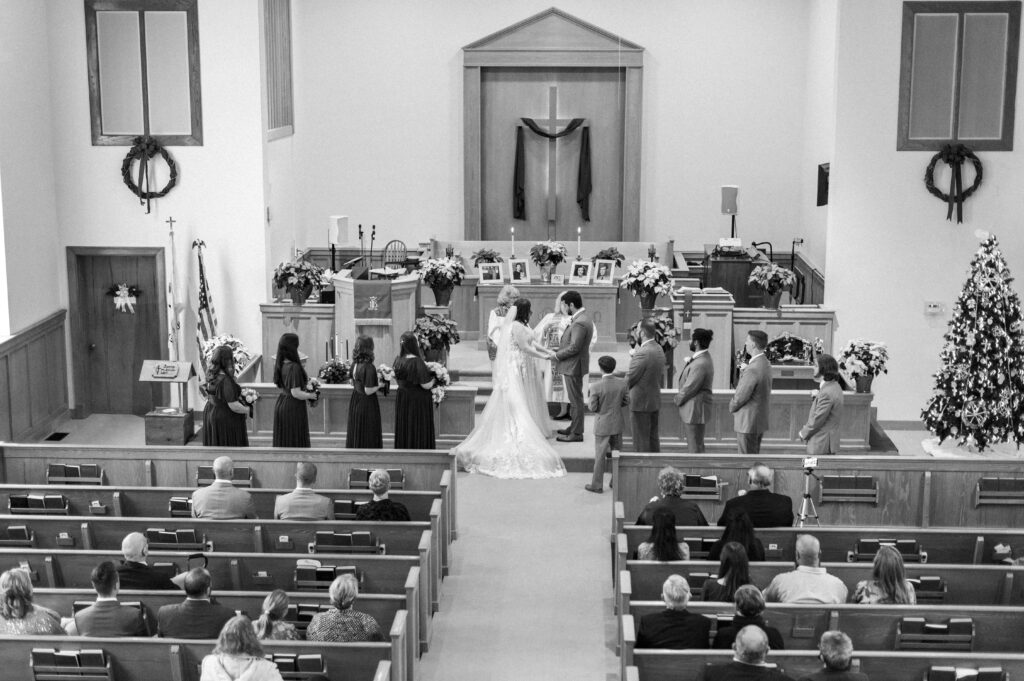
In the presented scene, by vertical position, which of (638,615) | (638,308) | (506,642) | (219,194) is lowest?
(506,642)

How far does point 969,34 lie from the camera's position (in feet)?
47.6

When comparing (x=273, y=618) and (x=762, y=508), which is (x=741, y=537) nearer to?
(x=762, y=508)

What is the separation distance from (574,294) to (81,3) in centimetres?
699

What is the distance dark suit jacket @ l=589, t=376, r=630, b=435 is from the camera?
1086cm

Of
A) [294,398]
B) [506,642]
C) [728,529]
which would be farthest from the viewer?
[294,398]

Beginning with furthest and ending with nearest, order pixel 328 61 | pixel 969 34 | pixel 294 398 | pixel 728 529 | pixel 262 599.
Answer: pixel 328 61
pixel 969 34
pixel 294 398
pixel 728 529
pixel 262 599

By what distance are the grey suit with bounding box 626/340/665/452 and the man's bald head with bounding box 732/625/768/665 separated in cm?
522

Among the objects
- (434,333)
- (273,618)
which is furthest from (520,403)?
(273,618)

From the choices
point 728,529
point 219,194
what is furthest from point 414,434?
point 219,194

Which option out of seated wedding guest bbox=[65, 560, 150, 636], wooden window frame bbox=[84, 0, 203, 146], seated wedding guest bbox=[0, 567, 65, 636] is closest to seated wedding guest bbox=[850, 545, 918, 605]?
seated wedding guest bbox=[65, 560, 150, 636]

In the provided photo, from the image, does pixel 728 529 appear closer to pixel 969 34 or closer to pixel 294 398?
pixel 294 398

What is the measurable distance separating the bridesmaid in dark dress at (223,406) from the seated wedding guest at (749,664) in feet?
19.6

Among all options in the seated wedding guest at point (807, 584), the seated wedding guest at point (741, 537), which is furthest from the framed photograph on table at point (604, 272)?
the seated wedding guest at point (807, 584)

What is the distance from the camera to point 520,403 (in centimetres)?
1196
